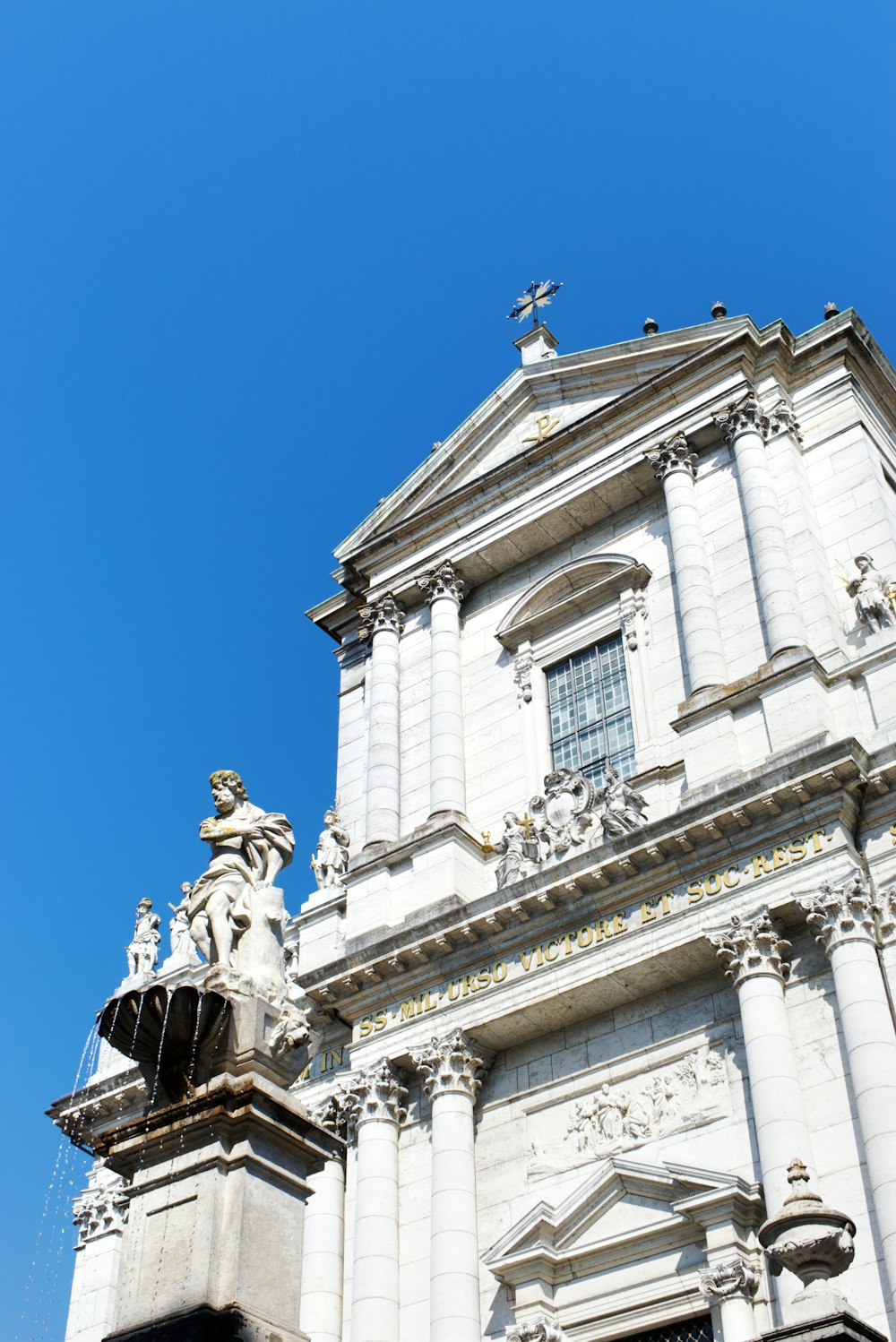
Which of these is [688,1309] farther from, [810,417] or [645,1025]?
[810,417]

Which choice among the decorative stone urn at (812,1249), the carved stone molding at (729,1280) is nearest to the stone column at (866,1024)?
the carved stone molding at (729,1280)

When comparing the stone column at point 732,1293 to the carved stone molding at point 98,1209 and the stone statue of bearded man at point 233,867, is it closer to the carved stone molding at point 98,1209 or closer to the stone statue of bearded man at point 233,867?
the stone statue of bearded man at point 233,867

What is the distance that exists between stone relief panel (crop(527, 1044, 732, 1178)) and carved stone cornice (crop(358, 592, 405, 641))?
10004 millimetres

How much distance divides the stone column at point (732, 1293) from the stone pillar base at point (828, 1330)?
595cm

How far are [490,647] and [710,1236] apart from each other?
11571mm

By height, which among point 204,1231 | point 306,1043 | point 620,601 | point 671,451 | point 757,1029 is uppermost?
point 671,451

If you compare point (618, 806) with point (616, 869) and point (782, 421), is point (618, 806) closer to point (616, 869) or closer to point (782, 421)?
point (616, 869)

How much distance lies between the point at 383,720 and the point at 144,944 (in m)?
7.26

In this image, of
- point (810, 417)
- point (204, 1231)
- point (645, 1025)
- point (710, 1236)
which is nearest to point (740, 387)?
point (810, 417)

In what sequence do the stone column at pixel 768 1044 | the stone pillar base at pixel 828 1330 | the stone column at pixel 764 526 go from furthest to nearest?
the stone column at pixel 764 526 < the stone column at pixel 768 1044 < the stone pillar base at pixel 828 1330

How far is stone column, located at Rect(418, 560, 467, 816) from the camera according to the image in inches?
962

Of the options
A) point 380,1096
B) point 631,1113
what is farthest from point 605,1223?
point 380,1096

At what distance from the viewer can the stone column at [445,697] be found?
24438mm

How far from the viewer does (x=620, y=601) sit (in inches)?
977
